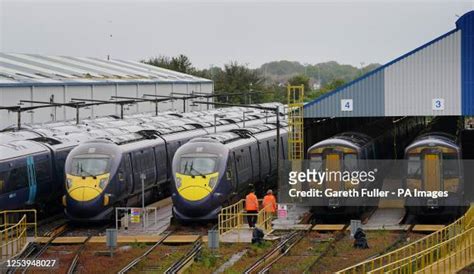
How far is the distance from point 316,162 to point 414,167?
122 inches

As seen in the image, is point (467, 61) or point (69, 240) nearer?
point (69, 240)

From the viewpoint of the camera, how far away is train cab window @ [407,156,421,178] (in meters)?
29.8

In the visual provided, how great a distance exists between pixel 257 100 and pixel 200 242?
6659 cm

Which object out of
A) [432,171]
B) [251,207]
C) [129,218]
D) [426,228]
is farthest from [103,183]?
[432,171]

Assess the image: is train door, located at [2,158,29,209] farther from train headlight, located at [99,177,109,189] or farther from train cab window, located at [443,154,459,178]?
train cab window, located at [443,154,459,178]

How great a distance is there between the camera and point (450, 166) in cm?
2975

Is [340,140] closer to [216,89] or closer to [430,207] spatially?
[430,207]

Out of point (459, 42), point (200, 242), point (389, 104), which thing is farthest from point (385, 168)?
point (200, 242)

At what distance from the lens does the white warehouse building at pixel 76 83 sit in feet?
153

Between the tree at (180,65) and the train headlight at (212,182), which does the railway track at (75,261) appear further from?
the tree at (180,65)

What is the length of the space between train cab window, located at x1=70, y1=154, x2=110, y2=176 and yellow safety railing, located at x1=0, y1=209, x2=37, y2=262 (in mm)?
1823

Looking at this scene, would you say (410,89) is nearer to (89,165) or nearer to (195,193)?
(195,193)

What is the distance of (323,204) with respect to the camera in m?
30.4

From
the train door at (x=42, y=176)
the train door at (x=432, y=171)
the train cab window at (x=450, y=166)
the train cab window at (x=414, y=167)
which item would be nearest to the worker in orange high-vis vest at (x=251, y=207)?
the train cab window at (x=414, y=167)
